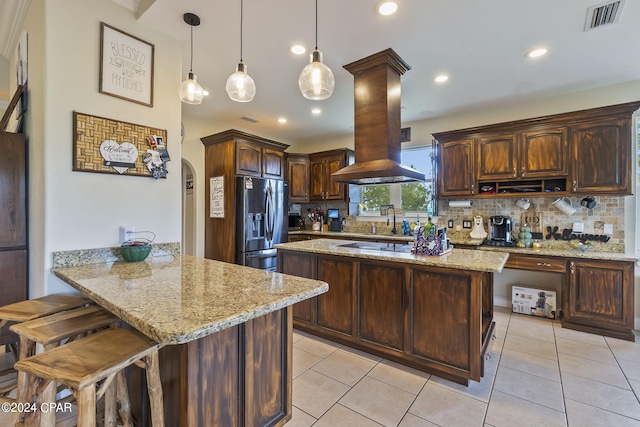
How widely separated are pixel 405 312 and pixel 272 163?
341 centimetres

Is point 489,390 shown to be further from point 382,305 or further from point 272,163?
point 272,163

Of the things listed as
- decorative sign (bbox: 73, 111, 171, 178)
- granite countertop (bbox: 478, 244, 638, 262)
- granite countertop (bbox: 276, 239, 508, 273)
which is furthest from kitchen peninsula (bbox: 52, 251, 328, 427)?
granite countertop (bbox: 478, 244, 638, 262)

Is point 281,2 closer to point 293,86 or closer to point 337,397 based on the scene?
point 293,86

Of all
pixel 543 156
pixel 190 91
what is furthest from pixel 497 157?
pixel 190 91

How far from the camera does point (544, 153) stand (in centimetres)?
352

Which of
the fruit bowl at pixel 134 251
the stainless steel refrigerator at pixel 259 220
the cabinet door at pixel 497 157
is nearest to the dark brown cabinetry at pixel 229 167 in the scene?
the stainless steel refrigerator at pixel 259 220

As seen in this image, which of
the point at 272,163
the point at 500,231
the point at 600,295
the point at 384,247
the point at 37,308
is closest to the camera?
the point at 37,308

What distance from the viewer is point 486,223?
4.17 metres

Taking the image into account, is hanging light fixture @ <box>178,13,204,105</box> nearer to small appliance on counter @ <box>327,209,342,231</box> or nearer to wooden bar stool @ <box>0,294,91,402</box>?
wooden bar stool @ <box>0,294,91,402</box>

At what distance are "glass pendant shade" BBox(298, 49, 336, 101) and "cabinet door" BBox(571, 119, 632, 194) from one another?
3291mm

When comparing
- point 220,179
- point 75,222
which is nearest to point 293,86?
point 220,179

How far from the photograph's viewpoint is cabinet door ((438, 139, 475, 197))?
4012 mm

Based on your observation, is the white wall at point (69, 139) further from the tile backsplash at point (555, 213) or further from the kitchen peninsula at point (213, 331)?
the tile backsplash at point (555, 213)

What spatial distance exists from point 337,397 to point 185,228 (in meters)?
4.21
